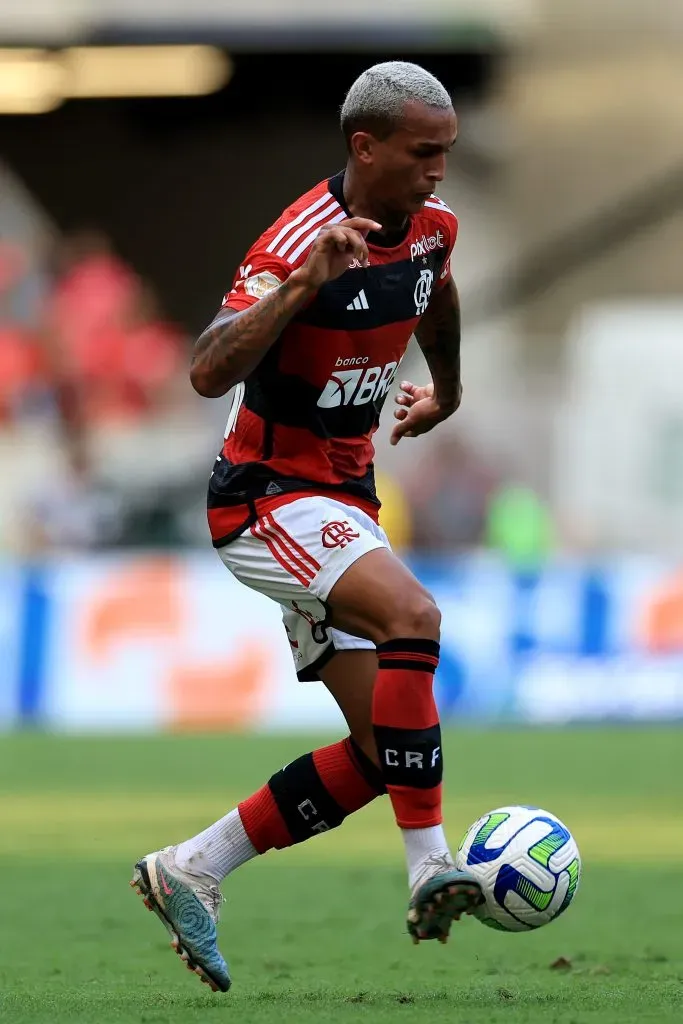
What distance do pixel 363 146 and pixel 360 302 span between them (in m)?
0.41

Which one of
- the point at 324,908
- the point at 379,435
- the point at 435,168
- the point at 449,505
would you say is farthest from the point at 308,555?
the point at 379,435

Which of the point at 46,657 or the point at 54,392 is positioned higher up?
the point at 54,392

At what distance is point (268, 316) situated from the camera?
4.70 m

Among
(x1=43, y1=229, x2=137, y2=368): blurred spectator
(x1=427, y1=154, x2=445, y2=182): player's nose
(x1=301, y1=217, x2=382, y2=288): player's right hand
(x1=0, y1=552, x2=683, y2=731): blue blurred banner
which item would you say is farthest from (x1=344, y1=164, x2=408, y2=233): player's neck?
(x1=43, y1=229, x2=137, y2=368): blurred spectator

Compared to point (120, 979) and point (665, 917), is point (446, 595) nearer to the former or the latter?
point (665, 917)

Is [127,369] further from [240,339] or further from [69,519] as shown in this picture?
[240,339]

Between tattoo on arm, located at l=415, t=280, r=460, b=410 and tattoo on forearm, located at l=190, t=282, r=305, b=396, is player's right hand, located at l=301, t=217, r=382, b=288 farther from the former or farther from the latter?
tattoo on arm, located at l=415, t=280, r=460, b=410

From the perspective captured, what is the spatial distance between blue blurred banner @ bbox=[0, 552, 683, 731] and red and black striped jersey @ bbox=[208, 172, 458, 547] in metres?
9.37

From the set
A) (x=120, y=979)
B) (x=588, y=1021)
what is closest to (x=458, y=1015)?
(x=588, y=1021)

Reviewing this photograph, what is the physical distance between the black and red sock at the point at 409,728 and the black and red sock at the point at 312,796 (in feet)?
1.56

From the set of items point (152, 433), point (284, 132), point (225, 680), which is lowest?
point (225, 680)

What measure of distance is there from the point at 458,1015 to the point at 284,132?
72.8 ft

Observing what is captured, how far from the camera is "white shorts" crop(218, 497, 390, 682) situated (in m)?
4.96

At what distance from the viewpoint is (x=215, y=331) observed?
4793 mm
